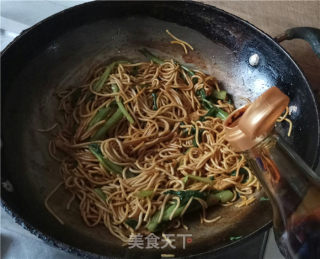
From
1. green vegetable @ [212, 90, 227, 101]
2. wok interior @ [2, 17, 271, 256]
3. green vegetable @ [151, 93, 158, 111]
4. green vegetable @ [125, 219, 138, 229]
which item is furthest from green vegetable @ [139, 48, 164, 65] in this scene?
green vegetable @ [125, 219, 138, 229]

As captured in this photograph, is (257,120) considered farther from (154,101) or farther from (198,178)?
(154,101)

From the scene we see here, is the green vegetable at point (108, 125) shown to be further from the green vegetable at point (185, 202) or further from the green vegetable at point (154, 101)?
the green vegetable at point (185, 202)

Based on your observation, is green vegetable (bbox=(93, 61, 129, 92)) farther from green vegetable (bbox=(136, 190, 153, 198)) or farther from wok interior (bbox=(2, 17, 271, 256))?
green vegetable (bbox=(136, 190, 153, 198))

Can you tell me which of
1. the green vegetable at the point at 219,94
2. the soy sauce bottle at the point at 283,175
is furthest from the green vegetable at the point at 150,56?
the soy sauce bottle at the point at 283,175

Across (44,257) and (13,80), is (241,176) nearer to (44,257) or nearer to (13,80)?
(44,257)

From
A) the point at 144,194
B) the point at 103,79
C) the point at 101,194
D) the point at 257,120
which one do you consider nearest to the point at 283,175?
the point at 257,120
